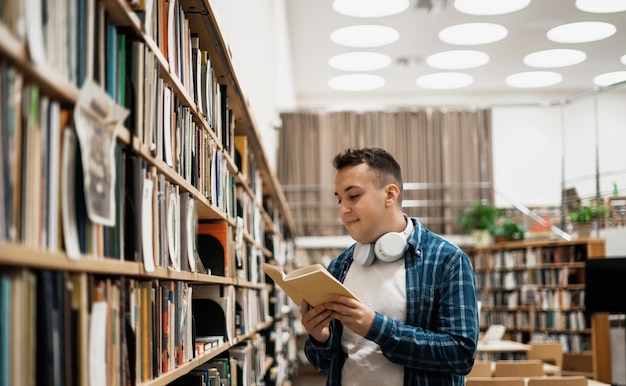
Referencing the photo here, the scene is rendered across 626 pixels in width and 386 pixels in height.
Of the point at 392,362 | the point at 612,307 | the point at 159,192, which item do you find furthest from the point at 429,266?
the point at 612,307

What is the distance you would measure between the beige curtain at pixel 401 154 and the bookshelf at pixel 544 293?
139 centimetres

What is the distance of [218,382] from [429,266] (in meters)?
0.97

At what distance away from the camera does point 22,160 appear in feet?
2.96

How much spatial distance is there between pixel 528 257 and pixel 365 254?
856 centimetres

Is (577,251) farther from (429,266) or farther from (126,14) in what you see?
(126,14)

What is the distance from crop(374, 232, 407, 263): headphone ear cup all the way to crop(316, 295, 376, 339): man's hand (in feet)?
0.70

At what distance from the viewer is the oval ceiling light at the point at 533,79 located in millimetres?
13227

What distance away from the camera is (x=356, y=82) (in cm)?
1385

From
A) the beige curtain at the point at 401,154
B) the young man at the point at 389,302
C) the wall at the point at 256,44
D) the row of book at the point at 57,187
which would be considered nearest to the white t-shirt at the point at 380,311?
the young man at the point at 389,302

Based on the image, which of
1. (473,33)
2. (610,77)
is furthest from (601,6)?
(610,77)

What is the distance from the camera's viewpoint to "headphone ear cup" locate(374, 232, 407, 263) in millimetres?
2059

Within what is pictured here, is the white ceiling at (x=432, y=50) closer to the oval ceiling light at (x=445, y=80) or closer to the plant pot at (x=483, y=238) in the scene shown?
the oval ceiling light at (x=445, y=80)

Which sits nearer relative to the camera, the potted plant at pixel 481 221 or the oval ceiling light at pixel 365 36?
the potted plant at pixel 481 221

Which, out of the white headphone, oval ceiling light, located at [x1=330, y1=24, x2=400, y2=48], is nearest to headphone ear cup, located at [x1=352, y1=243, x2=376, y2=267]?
the white headphone
